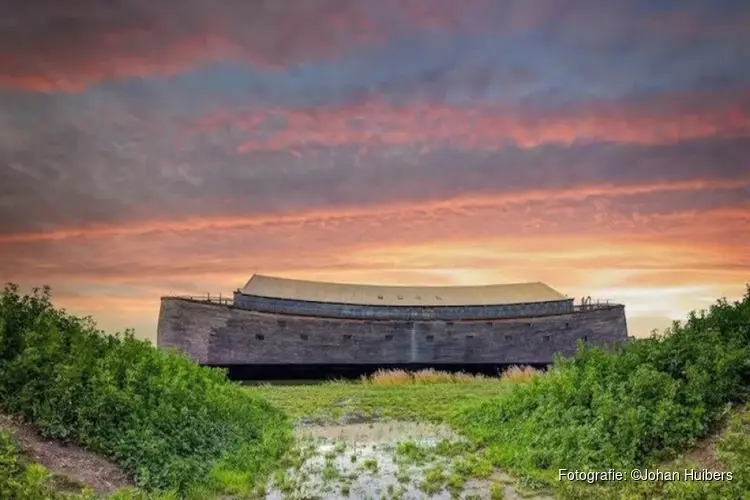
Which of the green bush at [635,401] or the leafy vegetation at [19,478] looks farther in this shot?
the green bush at [635,401]

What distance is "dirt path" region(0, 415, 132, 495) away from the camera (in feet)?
26.9

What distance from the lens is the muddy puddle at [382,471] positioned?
9.16 m

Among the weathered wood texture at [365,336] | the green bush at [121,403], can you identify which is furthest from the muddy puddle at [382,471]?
the weathered wood texture at [365,336]

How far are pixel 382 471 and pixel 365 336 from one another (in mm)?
24446

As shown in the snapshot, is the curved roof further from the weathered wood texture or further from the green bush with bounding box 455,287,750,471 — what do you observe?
the green bush with bounding box 455,287,750,471

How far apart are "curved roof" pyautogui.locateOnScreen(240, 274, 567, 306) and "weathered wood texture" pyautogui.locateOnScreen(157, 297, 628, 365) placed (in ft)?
8.05

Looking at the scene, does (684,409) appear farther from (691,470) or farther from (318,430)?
(318,430)

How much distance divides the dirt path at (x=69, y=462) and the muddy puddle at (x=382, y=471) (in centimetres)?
221

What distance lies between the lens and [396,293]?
4091cm

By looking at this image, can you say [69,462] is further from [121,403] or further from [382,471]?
[382,471]

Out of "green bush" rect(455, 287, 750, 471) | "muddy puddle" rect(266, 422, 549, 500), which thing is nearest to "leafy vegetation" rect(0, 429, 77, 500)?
"muddy puddle" rect(266, 422, 549, 500)

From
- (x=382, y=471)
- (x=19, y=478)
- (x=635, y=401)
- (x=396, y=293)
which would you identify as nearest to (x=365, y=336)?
(x=396, y=293)

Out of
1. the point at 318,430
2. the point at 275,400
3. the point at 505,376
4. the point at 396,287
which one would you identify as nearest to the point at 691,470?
the point at 318,430

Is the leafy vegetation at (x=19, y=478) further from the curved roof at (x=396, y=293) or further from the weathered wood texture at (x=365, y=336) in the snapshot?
the curved roof at (x=396, y=293)
